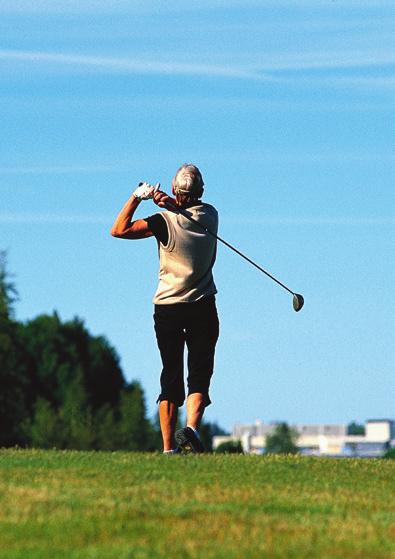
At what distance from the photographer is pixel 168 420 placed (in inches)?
612

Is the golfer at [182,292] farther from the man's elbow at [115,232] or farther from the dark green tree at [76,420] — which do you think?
the dark green tree at [76,420]

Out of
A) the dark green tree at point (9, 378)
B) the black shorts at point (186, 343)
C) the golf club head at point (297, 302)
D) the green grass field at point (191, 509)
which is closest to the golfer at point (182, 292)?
the black shorts at point (186, 343)

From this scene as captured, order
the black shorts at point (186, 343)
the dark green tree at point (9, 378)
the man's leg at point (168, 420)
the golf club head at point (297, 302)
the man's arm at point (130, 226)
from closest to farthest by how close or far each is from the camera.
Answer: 1. the man's arm at point (130, 226)
2. the black shorts at point (186, 343)
3. the man's leg at point (168, 420)
4. the golf club head at point (297, 302)
5. the dark green tree at point (9, 378)

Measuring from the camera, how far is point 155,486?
11.7m

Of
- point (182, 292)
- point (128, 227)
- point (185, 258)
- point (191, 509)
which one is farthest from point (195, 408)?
point (191, 509)

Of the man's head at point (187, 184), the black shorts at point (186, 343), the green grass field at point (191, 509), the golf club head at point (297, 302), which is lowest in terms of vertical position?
the green grass field at point (191, 509)

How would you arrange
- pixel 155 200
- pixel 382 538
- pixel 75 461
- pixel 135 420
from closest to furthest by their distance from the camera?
pixel 382 538
pixel 75 461
pixel 155 200
pixel 135 420

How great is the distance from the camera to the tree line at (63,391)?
77375 millimetres

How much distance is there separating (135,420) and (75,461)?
72.0m

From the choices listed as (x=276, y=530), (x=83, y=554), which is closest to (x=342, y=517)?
(x=276, y=530)

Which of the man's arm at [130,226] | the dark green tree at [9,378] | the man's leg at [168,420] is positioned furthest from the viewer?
the dark green tree at [9,378]

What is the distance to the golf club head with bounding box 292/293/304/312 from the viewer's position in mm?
17125

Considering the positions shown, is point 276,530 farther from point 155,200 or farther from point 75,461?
point 155,200

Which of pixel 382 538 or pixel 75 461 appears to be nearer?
pixel 382 538
